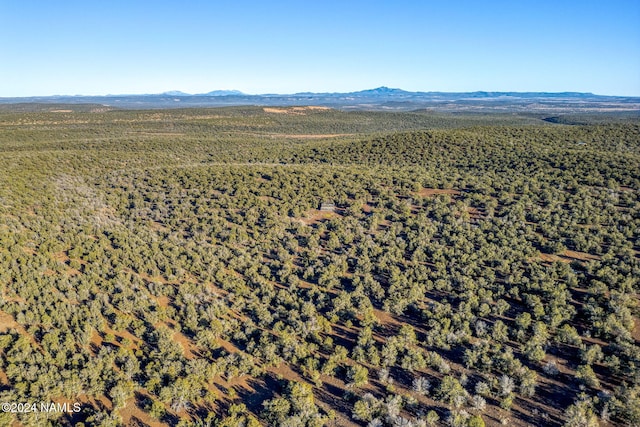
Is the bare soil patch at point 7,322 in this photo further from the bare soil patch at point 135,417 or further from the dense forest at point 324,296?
the bare soil patch at point 135,417

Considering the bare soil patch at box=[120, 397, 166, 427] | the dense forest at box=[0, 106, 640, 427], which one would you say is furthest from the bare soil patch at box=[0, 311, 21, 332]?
the bare soil patch at box=[120, 397, 166, 427]

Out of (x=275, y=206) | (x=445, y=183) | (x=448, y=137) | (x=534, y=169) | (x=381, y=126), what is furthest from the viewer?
(x=381, y=126)

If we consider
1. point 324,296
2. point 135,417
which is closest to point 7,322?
point 135,417

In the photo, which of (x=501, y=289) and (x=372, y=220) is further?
(x=372, y=220)

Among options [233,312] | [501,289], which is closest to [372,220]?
[501,289]

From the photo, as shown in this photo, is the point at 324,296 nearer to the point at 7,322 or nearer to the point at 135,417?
the point at 135,417

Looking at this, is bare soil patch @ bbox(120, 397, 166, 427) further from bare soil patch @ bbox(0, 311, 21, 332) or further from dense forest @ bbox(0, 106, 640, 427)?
bare soil patch @ bbox(0, 311, 21, 332)

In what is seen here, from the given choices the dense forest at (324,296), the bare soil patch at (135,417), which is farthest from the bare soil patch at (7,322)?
the bare soil patch at (135,417)

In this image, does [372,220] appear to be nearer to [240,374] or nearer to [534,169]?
[240,374]

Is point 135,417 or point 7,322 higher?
point 7,322
